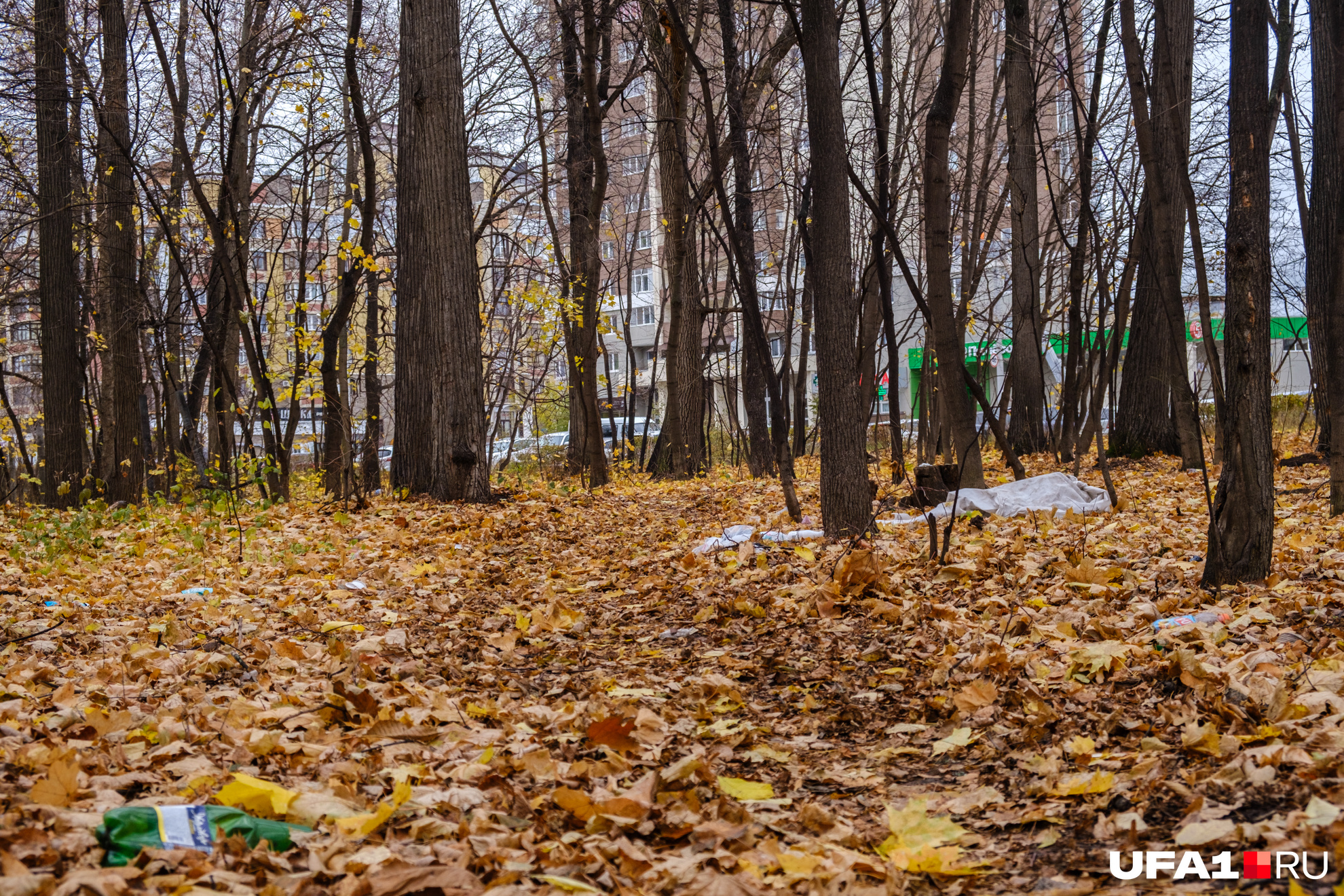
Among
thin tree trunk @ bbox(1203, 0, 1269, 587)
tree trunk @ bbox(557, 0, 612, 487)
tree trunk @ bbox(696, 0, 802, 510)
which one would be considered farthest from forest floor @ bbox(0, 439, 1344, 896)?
tree trunk @ bbox(557, 0, 612, 487)

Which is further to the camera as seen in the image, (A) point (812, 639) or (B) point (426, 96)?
(B) point (426, 96)

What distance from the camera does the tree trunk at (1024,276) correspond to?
12.3 metres

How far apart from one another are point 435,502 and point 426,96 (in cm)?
389

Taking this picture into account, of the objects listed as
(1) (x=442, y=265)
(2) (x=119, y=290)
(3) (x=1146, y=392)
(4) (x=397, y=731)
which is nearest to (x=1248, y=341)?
(4) (x=397, y=731)

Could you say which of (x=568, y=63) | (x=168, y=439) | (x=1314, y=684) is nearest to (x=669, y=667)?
(x=1314, y=684)

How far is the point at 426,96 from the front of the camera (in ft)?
29.1

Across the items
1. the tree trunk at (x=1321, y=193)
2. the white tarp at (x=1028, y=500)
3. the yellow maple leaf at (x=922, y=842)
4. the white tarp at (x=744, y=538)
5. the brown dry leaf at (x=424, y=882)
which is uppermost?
the tree trunk at (x=1321, y=193)

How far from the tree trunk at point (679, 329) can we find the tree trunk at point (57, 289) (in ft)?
25.2

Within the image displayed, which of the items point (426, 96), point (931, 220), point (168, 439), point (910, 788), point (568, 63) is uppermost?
point (568, 63)

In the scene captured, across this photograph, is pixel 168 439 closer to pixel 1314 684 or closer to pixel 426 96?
pixel 426 96

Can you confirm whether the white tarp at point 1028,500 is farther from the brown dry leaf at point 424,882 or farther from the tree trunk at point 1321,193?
the brown dry leaf at point 424,882

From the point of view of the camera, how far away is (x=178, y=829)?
80.3 inches

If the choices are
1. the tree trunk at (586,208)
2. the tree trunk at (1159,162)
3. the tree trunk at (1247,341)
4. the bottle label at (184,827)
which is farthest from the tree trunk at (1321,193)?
the bottle label at (184,827)

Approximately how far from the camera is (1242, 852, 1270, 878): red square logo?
1826 mm
